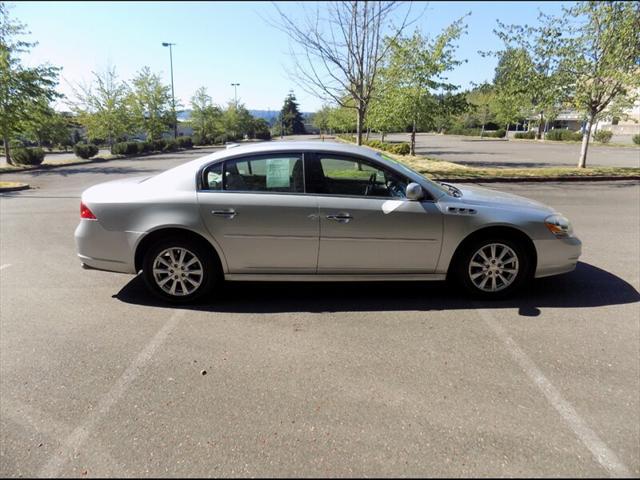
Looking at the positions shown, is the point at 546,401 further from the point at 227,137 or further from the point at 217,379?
the point at 227,137

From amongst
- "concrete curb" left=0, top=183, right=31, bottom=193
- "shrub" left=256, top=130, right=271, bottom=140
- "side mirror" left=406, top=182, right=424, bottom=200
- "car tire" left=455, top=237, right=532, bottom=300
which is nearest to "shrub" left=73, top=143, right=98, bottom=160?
"concrete curb" left=0, top=183, right=31, bottom=193

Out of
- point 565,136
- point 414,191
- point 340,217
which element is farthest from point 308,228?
point 565,136

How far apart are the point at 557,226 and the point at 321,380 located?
2799 millimetres

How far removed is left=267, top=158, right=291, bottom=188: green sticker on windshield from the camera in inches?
157

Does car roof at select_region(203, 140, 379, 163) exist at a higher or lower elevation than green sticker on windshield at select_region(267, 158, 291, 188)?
higher

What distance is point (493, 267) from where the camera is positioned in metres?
4.07

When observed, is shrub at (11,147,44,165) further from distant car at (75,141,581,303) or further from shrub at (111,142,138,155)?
distant car at (75,141,581,303)

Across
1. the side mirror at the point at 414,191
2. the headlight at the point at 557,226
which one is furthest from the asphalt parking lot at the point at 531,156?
the side mirror at the point at 414,191

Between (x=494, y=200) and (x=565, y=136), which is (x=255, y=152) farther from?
(x=565, y=136)

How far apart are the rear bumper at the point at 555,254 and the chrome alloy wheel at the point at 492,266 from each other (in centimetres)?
24

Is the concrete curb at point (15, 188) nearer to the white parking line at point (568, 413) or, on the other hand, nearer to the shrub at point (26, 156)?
the shrub at point (26, 156)

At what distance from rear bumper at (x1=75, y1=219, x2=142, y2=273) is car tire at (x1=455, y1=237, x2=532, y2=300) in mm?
3149

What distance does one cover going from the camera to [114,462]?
2146 mm

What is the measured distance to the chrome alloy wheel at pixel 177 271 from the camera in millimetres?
3987
